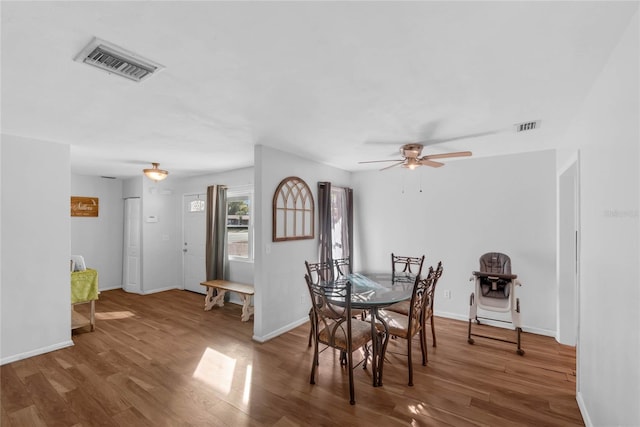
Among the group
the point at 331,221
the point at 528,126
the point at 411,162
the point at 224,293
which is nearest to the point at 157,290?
the point at 224,293

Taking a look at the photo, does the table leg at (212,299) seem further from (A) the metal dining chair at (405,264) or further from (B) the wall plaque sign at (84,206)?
(B) the wall plaque sign at (84,206)

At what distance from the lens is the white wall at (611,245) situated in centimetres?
136

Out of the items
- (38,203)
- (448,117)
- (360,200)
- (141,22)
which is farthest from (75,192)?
(448,117)

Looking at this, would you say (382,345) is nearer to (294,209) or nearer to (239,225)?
(294,209)

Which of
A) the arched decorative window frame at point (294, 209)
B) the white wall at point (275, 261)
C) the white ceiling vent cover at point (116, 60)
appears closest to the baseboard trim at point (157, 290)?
the white wall at point (275, 261)

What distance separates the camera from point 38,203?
3.29 metres

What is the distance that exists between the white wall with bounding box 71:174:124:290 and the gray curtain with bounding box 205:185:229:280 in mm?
2594

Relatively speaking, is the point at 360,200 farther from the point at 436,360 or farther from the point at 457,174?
the point at 436,360

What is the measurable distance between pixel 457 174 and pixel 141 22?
4.36 m

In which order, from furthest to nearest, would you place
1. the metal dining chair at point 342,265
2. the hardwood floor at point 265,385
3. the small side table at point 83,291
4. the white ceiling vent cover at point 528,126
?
the metal dining chair at point 342,265
the small side table at point 83,291
the white ceiling vent cover at point 528,126
the hardwood floor at point 265,385

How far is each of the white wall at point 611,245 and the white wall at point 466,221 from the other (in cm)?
191

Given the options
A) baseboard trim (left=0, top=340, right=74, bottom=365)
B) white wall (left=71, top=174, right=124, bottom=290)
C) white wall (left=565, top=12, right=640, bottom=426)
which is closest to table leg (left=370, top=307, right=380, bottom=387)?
white wall (left=565, top=12, right=640, bottom=426)

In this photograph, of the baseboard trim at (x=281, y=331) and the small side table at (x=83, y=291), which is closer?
the baseboard trim at (x=281, y=331)

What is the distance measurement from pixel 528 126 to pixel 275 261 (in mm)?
3234
